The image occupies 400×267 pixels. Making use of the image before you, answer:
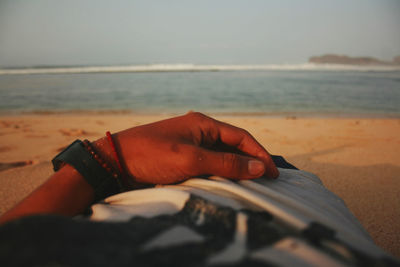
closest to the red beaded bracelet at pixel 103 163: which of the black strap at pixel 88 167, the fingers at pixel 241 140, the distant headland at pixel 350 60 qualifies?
the black strap at pixel 88 167

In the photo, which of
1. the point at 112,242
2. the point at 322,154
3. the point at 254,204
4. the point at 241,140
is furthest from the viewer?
the point at 322,154

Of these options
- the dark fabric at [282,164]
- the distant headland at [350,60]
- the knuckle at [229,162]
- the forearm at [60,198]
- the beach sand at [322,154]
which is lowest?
the beach sand at [322,154]

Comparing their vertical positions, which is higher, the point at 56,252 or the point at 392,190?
the point at 56,252

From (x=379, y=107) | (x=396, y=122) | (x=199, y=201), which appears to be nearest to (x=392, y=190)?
(x=199, y=201)

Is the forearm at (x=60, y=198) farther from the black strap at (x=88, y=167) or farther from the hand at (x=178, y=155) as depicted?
the hand at (x=178, y=155)

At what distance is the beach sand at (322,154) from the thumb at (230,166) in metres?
0.98

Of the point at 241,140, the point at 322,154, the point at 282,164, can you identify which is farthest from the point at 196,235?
the point at 322,154

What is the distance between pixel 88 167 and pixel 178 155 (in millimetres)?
298

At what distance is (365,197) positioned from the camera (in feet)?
6.15

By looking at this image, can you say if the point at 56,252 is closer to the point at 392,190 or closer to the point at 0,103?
the point at 392,190

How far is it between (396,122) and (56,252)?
20.0ft

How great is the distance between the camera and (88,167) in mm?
846

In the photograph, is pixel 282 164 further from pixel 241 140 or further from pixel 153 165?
Result: pixel 153 165

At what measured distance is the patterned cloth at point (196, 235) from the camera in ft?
1.45
